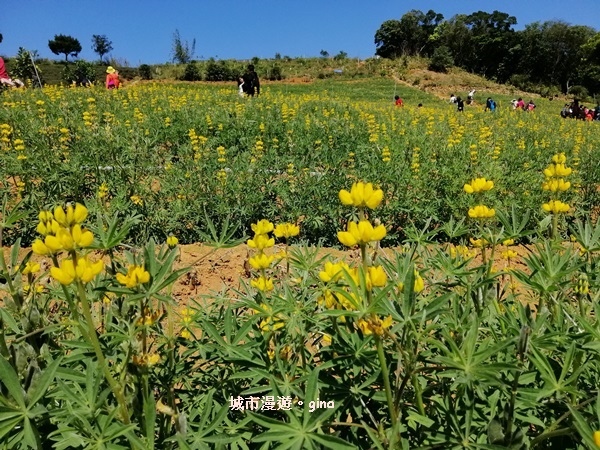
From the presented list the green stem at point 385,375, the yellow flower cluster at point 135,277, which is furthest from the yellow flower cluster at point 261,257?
the green stem at point 385,375

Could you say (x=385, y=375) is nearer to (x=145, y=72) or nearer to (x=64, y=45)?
(x=145, y=72)

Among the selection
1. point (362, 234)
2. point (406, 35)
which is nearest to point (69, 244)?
point (362, 234)

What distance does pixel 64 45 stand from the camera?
6606cm

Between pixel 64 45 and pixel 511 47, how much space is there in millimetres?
59300

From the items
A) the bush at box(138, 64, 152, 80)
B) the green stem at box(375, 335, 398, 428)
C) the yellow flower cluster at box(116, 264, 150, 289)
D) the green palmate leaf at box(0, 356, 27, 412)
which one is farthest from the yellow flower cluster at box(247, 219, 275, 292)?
Answer: the bush at box(138, 64, 152, 80)

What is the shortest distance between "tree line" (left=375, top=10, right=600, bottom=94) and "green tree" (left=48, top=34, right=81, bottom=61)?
44409mm

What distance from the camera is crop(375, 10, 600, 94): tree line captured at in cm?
4750

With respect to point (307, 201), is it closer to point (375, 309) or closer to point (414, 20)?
point (375, 309)

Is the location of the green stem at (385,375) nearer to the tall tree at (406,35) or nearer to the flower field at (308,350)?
the flower field at (308,350)

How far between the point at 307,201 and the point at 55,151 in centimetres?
258

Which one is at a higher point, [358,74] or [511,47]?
[511,47]

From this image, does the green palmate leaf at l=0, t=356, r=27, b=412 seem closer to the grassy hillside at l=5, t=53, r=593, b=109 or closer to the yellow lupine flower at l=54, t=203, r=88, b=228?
the yellow lupine flower at l=54, t=203, r=88, b=228

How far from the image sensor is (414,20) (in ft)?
212

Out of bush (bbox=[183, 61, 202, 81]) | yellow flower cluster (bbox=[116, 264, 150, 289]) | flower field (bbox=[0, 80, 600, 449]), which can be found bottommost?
flower field (bbox=[0, 80, 600, 449])
